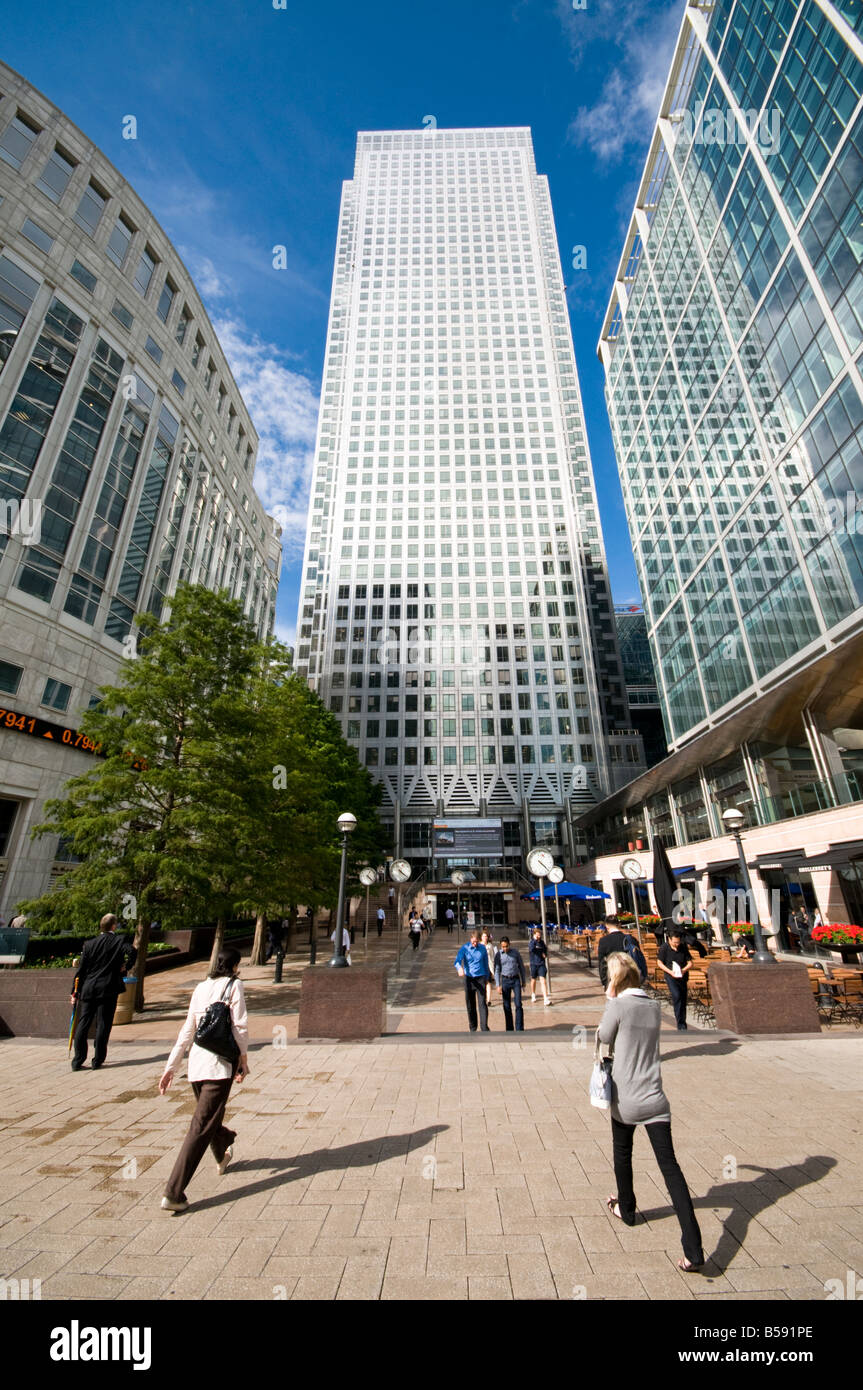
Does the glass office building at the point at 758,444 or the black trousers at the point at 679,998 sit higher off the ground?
the glass office building at the point at 758,444

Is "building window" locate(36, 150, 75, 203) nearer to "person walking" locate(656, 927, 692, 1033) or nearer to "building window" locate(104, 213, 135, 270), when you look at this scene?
"building window" locate(104, 213, 135, 270)

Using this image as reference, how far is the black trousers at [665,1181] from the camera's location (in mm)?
3645

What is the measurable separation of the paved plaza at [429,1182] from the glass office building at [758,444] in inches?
670

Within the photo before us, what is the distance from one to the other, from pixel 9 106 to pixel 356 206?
93777 millimetres

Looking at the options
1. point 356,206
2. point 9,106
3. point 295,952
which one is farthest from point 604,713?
point 356,206

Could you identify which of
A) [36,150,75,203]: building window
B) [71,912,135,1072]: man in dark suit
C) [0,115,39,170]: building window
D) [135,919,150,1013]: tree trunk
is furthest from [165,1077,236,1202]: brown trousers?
[36,150,75,203]: building window

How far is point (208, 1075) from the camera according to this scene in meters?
4.86

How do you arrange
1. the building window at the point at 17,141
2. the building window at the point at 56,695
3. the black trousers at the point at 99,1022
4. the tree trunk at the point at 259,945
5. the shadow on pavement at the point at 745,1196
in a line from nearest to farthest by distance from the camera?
the shadow on pavement at the point at 745,1196, the black trousers at the point at 99,1022, the tree trunk at the point at 259,945, the building window at the point at 56,695, the building window at the point at 17,141

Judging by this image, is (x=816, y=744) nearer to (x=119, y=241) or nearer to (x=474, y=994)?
(x=474, y=994)

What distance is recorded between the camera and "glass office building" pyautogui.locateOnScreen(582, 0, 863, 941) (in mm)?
22703

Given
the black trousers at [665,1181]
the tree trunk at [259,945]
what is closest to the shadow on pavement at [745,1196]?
the black trousers at [665,1181]

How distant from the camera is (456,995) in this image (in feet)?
50.9

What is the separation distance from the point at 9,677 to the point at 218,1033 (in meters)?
25.2

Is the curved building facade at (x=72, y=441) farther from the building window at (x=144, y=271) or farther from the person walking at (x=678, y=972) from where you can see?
the person walking at (x=678, y=972)
